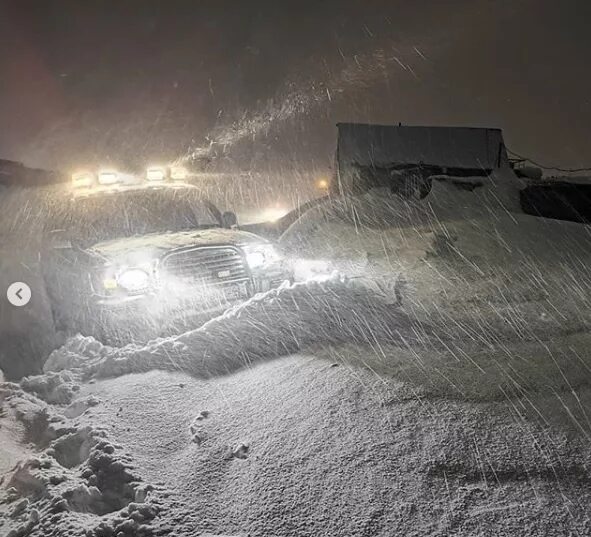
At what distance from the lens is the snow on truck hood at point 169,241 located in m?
5.81

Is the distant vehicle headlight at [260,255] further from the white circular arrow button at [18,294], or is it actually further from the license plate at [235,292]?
the white circular arrow button at [18,294]

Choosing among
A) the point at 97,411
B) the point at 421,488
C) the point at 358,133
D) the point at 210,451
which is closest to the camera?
the point at 421,488

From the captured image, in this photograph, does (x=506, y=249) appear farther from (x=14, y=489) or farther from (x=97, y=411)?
(x=14, y=489)

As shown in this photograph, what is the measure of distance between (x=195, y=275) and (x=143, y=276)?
617mm

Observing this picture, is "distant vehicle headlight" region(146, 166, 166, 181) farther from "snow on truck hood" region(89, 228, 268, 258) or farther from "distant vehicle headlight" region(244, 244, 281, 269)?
"distant vehicle headlight" region(244, 244, 281, 269)

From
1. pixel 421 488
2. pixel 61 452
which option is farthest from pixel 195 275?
pixel 421 488

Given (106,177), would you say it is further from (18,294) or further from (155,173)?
(18,294)

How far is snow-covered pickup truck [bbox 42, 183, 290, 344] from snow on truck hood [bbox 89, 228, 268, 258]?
14 mm

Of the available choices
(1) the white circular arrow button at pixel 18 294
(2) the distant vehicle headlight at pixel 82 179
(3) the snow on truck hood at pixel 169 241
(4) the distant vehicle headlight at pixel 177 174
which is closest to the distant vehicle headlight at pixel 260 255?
(3) the snow on truck hood at pixel 169 241

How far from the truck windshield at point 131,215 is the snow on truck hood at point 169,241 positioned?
30cm

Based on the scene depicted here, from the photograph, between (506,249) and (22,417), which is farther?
(506,249)

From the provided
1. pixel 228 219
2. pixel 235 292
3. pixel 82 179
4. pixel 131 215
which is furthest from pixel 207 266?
pixel 82 179

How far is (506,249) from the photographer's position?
9.01m

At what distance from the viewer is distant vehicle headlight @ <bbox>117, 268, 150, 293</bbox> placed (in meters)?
5.32
